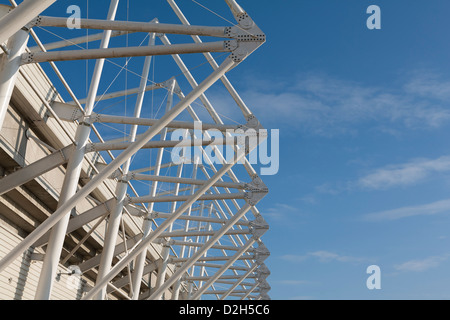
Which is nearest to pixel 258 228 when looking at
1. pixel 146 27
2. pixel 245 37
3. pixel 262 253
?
pixel 262 253

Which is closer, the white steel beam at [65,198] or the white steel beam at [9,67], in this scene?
the white steel beam at [9,67]

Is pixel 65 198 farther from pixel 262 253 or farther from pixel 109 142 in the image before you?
pixel 262 253

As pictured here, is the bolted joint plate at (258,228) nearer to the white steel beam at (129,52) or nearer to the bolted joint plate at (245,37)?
the bolted joint plate at (245,37)

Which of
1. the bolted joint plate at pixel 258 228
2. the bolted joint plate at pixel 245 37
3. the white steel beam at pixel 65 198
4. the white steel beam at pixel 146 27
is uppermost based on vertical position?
the bolted joint plate at pixel 258 228

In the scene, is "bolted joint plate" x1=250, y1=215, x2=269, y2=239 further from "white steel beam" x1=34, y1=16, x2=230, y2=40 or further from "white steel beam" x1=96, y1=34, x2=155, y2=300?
"white steel beam" x1=34, y1=16, x2=230, y2=40

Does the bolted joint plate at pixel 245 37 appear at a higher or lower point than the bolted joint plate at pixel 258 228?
lower

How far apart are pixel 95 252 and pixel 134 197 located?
569 cm

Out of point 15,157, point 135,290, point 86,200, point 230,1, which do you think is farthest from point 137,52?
point 135,290

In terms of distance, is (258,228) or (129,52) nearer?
(129,52)

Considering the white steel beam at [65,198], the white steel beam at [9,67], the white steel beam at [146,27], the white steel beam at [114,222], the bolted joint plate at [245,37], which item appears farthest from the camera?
the white steel beam at [114,222]

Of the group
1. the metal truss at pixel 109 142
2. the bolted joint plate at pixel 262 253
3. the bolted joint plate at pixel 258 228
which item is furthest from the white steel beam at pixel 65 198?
the bolted joint plate at pixel 262 253

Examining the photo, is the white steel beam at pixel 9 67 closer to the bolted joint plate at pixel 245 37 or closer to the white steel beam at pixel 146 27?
the white steel beam at pixel 146 27

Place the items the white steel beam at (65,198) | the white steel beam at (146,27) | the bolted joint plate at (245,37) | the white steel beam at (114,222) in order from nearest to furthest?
1. the white steel beam at (146,27)
2. the bolted joint plate at (245,37)
3. the white steel beam at (65,198)
4. the white steel beam at (114,222)

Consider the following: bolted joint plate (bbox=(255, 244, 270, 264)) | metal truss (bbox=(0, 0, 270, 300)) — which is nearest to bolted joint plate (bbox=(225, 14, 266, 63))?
metal truss (bbox=(0, 0, 270, 300))
